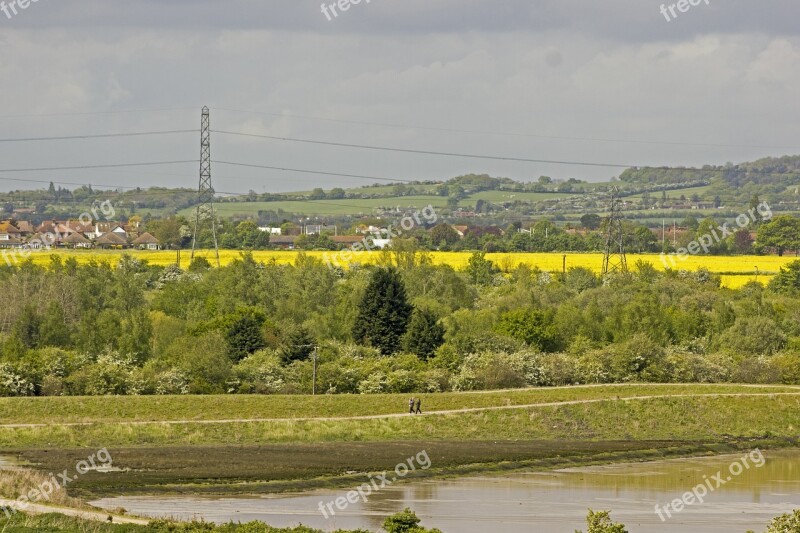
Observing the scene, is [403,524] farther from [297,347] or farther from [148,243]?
[148,243]

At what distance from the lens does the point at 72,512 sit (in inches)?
1261

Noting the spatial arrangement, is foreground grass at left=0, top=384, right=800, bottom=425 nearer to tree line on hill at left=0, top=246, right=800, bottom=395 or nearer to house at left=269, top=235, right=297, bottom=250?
tree line on hill at left=0, top=246, right=800, bottom=395

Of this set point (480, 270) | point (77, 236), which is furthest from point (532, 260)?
point (77, 236)

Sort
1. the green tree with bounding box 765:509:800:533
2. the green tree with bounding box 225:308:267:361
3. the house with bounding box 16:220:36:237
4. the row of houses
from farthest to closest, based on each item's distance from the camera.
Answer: the house with bounding box 16:220:36:237, the row of houses, the green tree with bounding box 225:308:267:361, the green tree with bounding box 765:509:800:533

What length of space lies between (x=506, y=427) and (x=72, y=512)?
2684 centimetres

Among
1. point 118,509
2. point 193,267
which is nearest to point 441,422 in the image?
point 118,509

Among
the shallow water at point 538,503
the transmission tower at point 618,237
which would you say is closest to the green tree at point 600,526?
the shallow water at point 538,503

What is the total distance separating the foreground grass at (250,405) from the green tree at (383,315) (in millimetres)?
13920

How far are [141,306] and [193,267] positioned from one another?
704 inches

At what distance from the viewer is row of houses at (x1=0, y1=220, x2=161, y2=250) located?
513 ft

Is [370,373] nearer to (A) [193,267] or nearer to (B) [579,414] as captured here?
(B) [579,414]

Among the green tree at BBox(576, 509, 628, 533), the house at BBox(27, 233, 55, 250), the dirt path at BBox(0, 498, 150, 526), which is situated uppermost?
the house at BBox(27, 233, 55, 250)

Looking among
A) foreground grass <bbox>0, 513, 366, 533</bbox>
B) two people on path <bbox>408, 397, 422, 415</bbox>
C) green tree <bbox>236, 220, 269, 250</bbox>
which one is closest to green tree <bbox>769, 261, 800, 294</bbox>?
two people on path <bbox>408, 397, 422, 415</bbox>

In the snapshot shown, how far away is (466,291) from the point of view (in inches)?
3947
